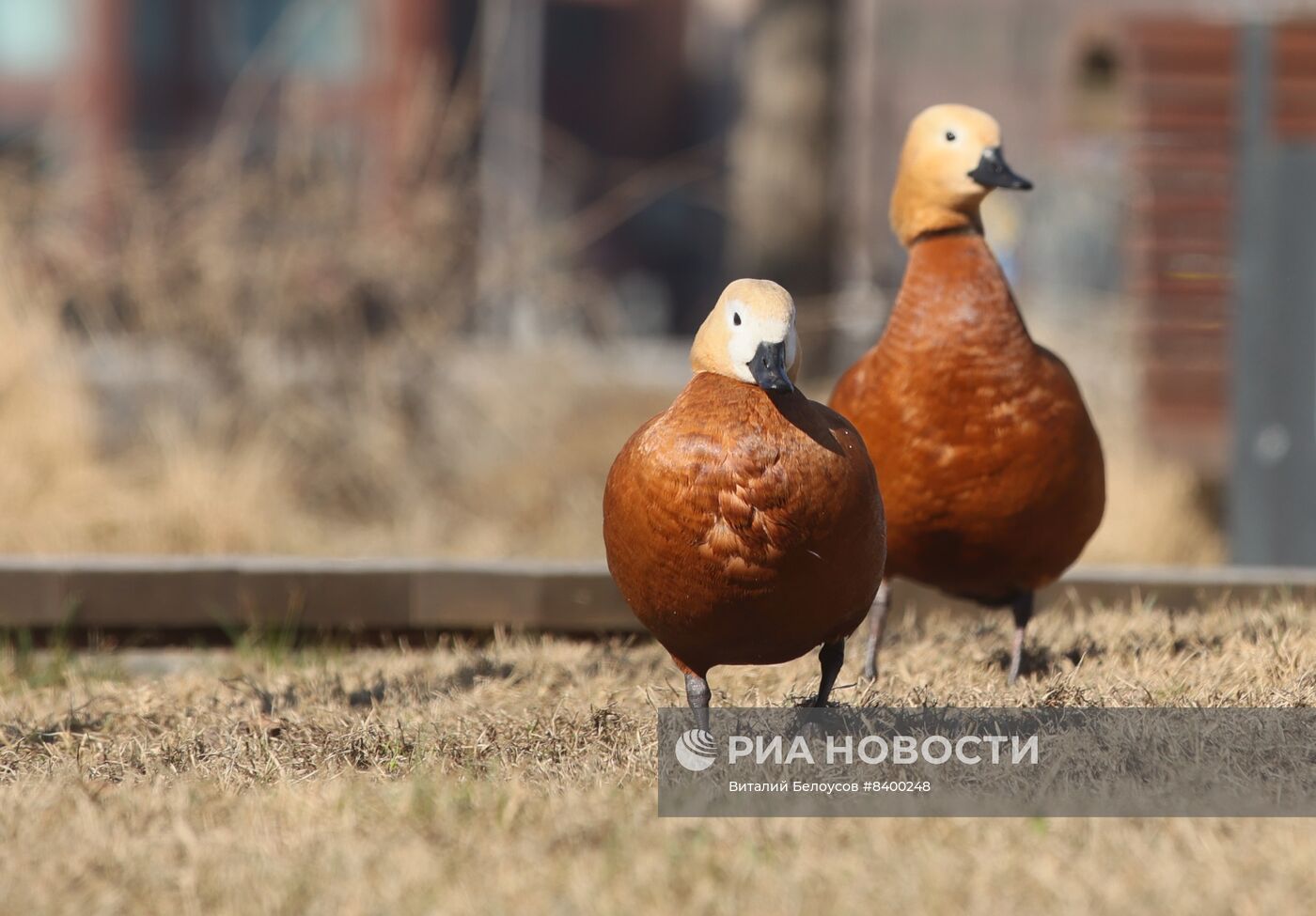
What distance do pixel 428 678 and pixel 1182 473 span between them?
179 inches

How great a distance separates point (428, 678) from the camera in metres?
4.39

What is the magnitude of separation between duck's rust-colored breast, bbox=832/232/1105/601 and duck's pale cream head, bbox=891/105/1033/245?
0.13 m

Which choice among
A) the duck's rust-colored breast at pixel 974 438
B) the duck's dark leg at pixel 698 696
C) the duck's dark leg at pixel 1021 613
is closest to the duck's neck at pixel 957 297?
the duck's rust-colored breast at pixel 974 438

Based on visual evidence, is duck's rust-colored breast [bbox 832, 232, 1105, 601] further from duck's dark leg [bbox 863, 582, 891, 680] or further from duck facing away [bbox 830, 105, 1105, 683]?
duck's dark leg [bbox 863, 582, 891, 680]

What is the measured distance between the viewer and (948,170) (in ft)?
13.9

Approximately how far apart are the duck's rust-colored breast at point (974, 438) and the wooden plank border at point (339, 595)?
1150mm

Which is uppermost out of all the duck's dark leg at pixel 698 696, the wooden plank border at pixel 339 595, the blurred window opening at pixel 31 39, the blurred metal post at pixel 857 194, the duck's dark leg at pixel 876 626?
the blurred window opening at pixel 31 39

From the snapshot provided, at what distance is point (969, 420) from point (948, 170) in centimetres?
68

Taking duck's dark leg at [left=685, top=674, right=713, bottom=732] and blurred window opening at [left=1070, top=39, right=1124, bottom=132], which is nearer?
duck's dark leg at [left=685, top=674, right=713, bottom=732]

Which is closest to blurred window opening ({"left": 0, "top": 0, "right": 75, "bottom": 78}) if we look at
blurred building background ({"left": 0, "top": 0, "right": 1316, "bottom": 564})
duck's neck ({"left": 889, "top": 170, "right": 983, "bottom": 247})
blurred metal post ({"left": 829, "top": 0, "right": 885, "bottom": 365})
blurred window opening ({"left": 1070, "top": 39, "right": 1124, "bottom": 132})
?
blurred metal post ({"left": 829, "top": 0, "right": 885, "bottom": 365})

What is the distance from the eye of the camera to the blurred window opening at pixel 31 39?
28844 mm

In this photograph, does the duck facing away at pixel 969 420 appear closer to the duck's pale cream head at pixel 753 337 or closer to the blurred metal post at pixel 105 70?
the duck's pale cream head at pixel 753 337

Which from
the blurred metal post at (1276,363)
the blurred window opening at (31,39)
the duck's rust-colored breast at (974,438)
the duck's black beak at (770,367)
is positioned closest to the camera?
the duck's black beak at (770,367)

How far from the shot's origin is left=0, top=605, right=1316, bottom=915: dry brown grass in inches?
104
